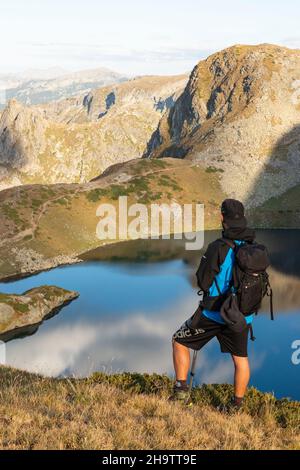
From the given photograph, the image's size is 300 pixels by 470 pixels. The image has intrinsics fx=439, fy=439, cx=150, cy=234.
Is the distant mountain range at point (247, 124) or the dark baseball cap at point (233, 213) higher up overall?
the distant mountain range at point (247, 124)

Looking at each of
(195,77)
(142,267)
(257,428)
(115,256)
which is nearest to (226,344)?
(257,428)

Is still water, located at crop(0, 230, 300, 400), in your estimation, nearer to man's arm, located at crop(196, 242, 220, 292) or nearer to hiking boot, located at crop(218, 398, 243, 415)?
hiking boot, located at crop(218, 398, 243, 415)

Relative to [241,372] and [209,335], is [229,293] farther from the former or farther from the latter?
[241,372]

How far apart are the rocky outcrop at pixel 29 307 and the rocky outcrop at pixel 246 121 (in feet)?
261

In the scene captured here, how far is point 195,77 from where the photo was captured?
198000mm

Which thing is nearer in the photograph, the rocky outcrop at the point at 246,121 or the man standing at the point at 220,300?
the man standing at the point at 220,300

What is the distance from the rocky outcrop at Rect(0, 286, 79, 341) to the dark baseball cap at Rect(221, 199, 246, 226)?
4737cm

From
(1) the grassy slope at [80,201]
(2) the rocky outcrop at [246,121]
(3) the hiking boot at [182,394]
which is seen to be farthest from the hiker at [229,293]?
(2) the rocky outcrop at [246,121]

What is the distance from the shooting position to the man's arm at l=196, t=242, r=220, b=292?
1176cm

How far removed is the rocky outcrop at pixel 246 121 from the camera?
13950cm

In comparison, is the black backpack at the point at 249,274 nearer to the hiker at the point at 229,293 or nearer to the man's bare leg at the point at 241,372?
the hiker at the point at 229,293

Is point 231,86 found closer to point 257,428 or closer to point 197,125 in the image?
point 197,125

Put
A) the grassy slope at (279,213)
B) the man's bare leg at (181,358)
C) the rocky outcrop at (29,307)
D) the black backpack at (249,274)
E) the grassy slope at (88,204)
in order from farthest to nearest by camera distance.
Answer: the grassy slope at (279,213)
the grassy slope at (88,204)
the rocky outcrop at (29,307)
the man's bare leg at (181,358)
the black backpack at (249,274)

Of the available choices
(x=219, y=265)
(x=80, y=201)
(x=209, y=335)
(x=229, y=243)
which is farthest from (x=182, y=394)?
(x=80, y=201)
